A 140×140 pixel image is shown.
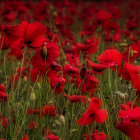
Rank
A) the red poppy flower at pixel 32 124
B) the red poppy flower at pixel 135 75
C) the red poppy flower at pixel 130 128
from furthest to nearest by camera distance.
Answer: the red poppy flower at pixel 32 124
the red poppy flower at pixel 135 75
the red poppy flower at pixel 130 128

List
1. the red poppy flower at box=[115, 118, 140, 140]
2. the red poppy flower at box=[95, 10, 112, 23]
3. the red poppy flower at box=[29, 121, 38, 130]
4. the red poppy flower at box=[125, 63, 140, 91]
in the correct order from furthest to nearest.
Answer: the red poppy flower at box=[95, 10, 112, 23] < the red poppy flower at box=[29, 121, 38, 130] < the red poppy flower at box=[125, 63, 140, 91] < the red poppy flower at box=[115, 118, 140, 140]

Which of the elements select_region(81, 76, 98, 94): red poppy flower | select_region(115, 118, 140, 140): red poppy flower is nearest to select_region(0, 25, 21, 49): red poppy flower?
select_region(81, 76, 98, 94): red poppy flower

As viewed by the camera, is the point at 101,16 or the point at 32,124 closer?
the point at 32,124

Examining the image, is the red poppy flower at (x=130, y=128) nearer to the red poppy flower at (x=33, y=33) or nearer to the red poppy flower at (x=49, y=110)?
the red poppy flower at (x=49, y=110)

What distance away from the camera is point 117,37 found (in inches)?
71.6

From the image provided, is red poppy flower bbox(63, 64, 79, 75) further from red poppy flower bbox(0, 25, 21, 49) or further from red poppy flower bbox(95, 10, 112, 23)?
red poppy flower bbox(95, 10, 112, 23)

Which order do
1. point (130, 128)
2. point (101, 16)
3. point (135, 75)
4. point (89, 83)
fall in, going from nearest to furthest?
point (130, 128)
point (135, 75)
point (89, 83)
point (101, 16)

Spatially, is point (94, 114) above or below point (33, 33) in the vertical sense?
below

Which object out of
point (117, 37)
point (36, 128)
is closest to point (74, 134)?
point (36, 128)

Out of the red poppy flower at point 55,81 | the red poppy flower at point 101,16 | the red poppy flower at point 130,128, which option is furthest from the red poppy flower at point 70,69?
the red poppy flower at point 101,16

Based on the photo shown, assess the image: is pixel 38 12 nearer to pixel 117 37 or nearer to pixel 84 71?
pixel 117 37

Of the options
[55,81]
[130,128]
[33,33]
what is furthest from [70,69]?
[130,128]

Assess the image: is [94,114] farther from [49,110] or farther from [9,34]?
[9,34]

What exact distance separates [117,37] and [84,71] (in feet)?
2.92
